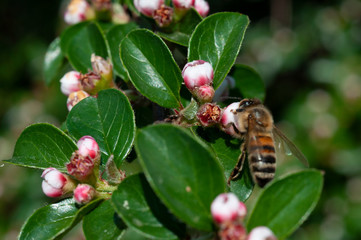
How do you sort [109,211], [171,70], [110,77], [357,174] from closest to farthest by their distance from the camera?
[109,211] → [171,70] → [110,77] → [357,174]

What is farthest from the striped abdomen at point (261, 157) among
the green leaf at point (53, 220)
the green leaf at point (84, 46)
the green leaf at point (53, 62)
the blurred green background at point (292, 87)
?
the blurred green background at point (292, 87)

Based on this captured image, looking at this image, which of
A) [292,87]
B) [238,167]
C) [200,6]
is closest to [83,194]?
[238,167]

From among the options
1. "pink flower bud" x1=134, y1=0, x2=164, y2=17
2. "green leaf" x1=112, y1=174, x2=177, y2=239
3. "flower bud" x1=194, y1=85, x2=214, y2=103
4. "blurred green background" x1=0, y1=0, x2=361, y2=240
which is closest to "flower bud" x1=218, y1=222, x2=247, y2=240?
"green leaf" x1=112, y1=174, x2=177, y2=239

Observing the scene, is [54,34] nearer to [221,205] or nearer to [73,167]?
[73,167]

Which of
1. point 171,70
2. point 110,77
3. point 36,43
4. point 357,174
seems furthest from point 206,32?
point 36,43

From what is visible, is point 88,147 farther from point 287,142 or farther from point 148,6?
point 287,142

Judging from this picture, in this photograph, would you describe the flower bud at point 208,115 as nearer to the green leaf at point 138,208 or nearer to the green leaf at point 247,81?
the green leaf at point 138,208

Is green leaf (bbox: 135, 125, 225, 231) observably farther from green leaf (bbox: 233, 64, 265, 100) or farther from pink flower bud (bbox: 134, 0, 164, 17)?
green leaf (bbox: 233, 64, 265, 100)
